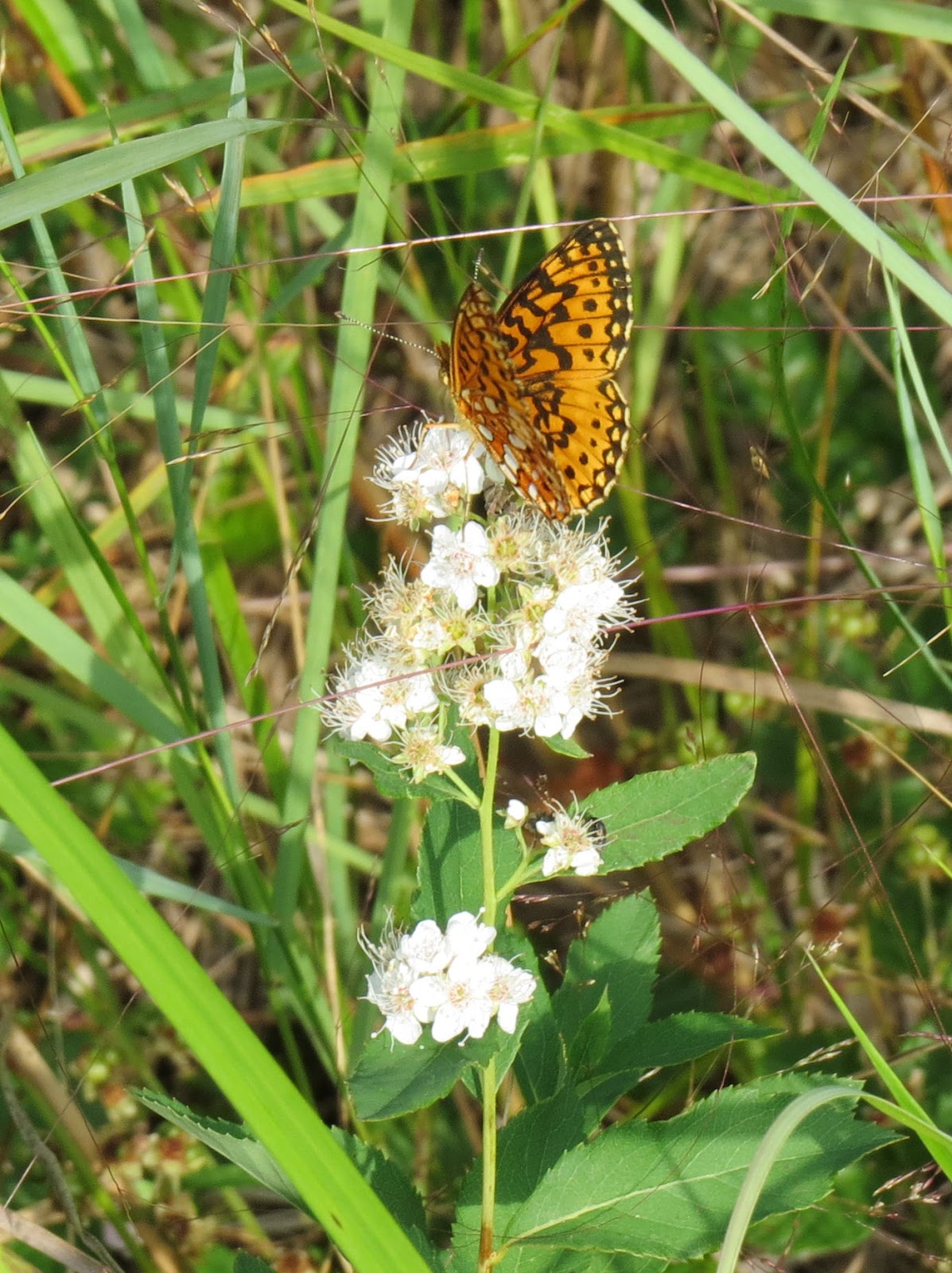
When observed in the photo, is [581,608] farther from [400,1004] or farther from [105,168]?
[105,168]

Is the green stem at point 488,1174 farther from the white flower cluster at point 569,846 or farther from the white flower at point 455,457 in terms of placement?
the white flower at point 455,457

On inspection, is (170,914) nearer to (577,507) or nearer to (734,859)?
(734,859)

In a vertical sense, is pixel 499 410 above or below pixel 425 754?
above

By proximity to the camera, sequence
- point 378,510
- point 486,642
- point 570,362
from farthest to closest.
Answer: point 378,510
point 570,362
point 486,642

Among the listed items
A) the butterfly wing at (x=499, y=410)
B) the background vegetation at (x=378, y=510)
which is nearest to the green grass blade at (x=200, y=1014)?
the background vegetation at (x=378, y=510)

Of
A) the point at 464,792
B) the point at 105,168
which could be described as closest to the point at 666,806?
the point at 464,792

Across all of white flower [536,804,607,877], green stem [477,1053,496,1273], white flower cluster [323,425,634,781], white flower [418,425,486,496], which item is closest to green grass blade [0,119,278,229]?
white flower [418,425,486,496]

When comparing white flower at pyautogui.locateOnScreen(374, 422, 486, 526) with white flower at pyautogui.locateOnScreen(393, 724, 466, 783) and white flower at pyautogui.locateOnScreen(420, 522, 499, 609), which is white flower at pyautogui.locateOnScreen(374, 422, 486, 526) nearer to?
white flower at pyautogui.locateOnScreen(420, 522, 499, 609)

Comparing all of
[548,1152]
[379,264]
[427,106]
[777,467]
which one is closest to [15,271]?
[379,264]
